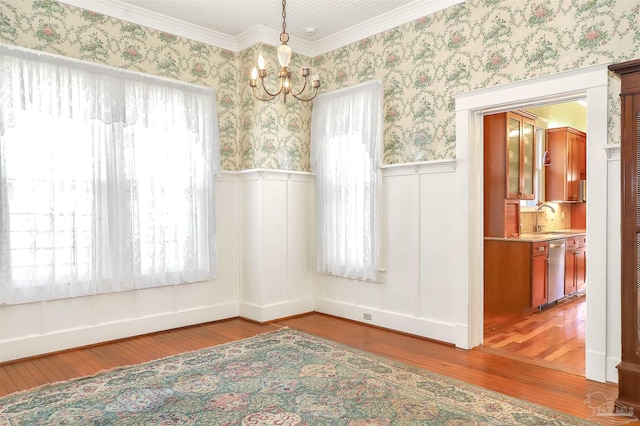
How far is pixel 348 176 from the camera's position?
199 inches

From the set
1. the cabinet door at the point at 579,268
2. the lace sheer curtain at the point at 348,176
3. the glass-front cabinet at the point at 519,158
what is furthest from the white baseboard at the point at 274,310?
the cabinet door at the point at 579,268

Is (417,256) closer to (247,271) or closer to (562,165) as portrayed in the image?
(247,271)

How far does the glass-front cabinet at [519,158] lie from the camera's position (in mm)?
5914

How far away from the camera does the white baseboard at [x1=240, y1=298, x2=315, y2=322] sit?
5.05 meters

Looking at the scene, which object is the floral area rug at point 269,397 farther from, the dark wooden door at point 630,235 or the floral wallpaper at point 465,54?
the floral wallpaper at point 465,54

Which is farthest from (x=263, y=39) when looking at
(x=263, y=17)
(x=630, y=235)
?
(x=630, y=235)

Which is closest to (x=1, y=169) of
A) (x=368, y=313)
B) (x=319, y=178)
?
(x=319, y=178)

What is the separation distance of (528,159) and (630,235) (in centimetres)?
390

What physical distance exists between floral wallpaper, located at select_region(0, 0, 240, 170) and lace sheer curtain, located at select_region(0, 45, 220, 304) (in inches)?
6.9

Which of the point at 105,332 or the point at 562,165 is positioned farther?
the point at 562,165

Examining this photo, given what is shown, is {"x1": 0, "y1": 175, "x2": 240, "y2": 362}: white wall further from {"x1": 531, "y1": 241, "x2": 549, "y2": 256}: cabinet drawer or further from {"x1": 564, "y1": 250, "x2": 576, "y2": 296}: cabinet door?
{"x1": 564, "y1": 250, "x2": 576, "y2": 296}: cabinet door

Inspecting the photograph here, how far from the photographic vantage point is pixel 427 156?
4.39 meters

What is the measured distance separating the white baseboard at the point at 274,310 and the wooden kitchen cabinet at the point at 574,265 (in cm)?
376

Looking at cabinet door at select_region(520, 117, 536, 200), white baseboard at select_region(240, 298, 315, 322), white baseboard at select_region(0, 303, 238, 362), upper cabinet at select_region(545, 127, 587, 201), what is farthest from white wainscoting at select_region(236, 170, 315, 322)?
upper cabinet at select_region(545, 127, 587, 201)
